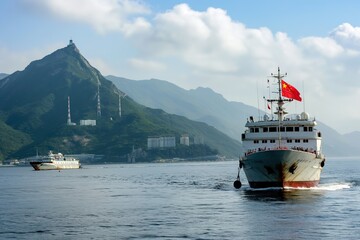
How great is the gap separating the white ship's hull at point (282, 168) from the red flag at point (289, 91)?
10.5m

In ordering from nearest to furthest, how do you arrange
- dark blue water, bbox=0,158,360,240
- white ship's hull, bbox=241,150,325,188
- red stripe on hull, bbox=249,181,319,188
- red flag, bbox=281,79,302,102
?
1. dark blue water, bbox=0,158,360,240
2. white ship's hull, bbox=241,150,325,188
3. red stripe on hull, bbox=249,181,319,188
4. red flag, bbox=281,79,302,102

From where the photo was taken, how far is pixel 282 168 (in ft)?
283

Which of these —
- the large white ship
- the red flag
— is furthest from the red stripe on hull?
the red flag

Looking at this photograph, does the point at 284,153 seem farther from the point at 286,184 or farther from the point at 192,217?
the point at 192,217

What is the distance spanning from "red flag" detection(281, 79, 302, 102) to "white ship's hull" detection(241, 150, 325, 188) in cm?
1049

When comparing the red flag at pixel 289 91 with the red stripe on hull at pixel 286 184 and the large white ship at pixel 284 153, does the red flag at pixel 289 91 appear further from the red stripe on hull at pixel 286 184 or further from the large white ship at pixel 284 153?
the red stripe on hull at pixel 286 184

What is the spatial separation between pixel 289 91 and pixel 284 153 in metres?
13.6

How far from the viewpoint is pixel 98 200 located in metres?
89.9

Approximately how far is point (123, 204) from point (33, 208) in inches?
487

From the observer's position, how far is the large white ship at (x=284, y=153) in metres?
86.1

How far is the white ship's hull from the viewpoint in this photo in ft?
280

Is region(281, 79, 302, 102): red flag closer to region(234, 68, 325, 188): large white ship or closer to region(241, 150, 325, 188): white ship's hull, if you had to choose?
region(234, 68, 325, 188): large white ship

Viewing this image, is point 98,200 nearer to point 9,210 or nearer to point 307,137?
point 9,210

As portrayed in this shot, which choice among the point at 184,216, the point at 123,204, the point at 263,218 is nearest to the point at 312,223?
the point at 263,218
